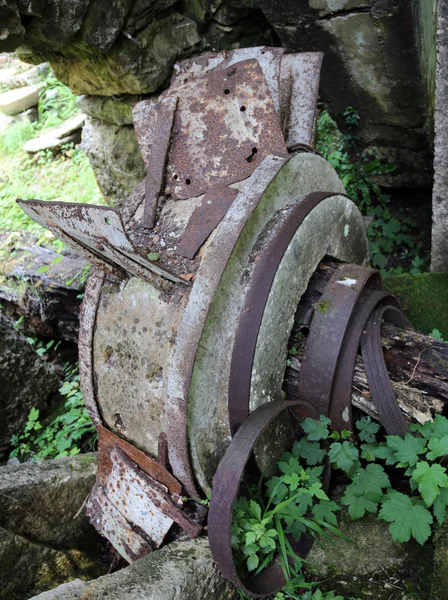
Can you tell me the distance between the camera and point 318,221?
2.17m

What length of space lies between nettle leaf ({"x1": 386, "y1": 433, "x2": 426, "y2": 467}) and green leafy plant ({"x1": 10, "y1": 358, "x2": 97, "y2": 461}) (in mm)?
2070

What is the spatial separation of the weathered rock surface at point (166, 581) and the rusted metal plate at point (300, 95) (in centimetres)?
197

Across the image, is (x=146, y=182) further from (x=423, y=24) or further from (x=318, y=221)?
(x=423, y=24)

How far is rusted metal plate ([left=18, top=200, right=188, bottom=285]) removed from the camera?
1.72m

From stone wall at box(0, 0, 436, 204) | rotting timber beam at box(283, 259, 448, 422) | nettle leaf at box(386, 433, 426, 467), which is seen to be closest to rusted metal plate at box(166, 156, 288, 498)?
rotting timber beam at box(283, 259, 448, 422)

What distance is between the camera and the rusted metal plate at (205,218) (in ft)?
7.12

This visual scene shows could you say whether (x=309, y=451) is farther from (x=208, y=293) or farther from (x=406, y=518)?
(x=208, y=293)

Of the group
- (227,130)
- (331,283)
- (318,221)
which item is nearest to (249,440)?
(331,283)

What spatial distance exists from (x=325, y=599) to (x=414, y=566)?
37 cm

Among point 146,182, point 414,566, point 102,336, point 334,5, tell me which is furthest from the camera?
point 334,5

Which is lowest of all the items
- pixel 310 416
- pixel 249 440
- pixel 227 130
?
pixel 310 416

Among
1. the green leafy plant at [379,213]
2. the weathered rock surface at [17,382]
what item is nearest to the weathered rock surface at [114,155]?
the green leafy plant at [379,213]

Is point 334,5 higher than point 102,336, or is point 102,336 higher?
point 334,5

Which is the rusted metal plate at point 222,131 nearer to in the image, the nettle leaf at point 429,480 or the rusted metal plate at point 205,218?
the rusted metal plate at point 205,218
